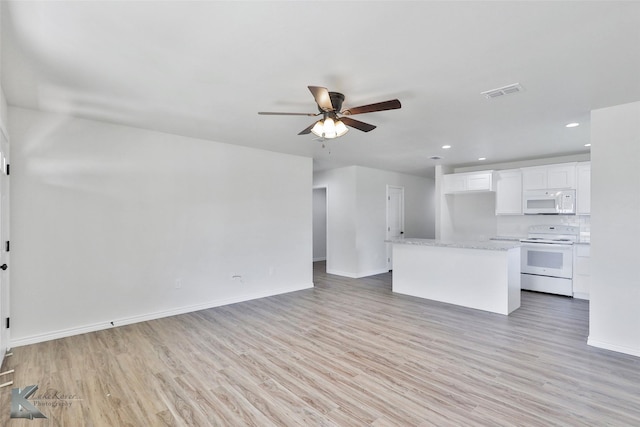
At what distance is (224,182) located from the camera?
4.74 m

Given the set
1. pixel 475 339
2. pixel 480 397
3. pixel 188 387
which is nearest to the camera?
pixel 480 397

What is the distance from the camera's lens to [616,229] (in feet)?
10.1

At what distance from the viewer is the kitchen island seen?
432 centimetres

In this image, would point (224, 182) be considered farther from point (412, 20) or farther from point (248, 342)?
point (412, 20)

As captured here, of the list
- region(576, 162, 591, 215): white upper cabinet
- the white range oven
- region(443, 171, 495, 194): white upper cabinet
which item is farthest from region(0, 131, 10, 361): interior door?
region(576, 162, 591, 215): white upper cabinet

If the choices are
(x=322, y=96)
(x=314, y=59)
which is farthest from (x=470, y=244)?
(x=314, y=59)

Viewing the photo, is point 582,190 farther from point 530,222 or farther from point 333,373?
point 333,373

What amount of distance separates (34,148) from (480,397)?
4.84 meters

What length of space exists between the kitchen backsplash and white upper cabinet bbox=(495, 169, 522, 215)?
40 centimetres

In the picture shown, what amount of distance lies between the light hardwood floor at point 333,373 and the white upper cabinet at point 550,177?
2.40 m

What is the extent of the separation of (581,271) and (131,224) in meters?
6.82

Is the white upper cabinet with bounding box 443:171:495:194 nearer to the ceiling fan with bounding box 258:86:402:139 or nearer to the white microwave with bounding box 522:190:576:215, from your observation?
the white microwave with bounding box 522:190:576:215

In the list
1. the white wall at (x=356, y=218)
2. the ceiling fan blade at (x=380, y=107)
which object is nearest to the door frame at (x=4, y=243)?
the ceiling fan blade at (x=380, y=107)

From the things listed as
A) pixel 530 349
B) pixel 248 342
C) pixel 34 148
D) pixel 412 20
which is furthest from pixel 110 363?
pixel 530 349
